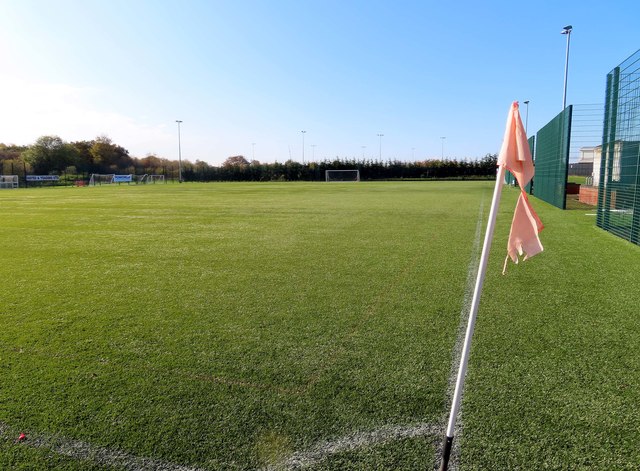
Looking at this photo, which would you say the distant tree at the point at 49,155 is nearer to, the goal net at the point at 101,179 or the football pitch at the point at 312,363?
the goal net at the point at 101,179

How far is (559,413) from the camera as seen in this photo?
8.19ft

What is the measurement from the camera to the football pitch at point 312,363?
2225 mm

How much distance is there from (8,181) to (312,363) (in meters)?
51.4

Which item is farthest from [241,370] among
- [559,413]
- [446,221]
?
[446,221]

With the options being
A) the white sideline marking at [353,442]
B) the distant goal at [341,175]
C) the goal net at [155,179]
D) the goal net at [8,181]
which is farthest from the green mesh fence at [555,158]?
the goal net at [155,179]

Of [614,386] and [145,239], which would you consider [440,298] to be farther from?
[145,239]

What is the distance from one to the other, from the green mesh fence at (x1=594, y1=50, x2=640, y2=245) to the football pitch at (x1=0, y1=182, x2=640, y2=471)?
210 cm

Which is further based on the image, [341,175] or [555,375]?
[341,175]

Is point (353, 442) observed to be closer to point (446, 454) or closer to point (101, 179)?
point (446, 454)

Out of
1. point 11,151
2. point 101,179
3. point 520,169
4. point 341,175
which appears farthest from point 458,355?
point 11,151

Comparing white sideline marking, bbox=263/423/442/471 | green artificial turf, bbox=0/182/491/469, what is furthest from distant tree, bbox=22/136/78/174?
white sideline marking, bbox=263/423/442/471

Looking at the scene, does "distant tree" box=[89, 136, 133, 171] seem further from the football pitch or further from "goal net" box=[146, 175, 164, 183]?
the football pitch

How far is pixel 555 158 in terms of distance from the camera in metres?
15.4

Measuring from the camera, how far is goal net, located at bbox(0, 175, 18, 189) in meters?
43.1
